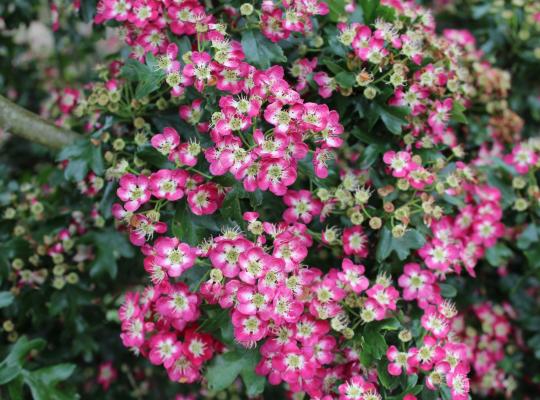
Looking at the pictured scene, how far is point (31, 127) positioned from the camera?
2047mm

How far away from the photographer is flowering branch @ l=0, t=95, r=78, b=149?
2.01 meters

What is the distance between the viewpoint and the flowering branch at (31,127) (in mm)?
2012

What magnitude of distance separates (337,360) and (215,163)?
68 cm

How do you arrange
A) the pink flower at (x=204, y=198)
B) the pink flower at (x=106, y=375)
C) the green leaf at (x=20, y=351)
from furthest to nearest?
the pink flower at (x=106, y=375) → the green leaf at (x=20, y=351) → the pink flower at (x=204, y=198)

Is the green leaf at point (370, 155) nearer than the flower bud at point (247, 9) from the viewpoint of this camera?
No

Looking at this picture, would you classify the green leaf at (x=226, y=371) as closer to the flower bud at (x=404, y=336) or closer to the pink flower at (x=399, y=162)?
the flower bud at (x=404, y=336)

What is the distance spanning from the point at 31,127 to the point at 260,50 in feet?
2.68

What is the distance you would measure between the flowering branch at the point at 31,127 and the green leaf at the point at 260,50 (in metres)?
0.70

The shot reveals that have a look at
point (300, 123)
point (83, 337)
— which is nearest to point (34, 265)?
point (83, 337)

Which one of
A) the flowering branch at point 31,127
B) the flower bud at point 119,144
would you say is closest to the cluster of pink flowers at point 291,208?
the flower bud at point 119,144

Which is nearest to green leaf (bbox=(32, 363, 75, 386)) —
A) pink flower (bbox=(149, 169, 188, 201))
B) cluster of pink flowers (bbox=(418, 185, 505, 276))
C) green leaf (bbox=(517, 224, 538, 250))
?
pink flower (bbox=(149, 169, 188, 201))

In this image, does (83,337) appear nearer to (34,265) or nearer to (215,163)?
(34,265)

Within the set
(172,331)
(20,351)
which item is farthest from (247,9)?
(20,351)

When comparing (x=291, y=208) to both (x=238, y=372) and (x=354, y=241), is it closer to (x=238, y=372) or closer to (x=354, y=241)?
(x=354, y=241)
